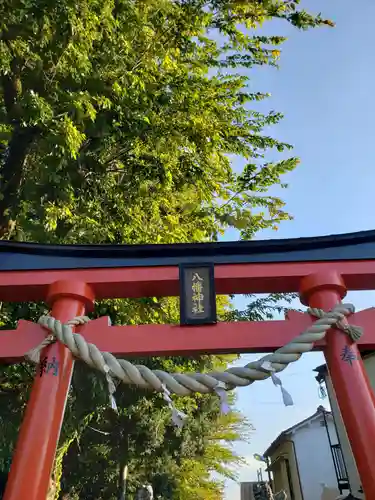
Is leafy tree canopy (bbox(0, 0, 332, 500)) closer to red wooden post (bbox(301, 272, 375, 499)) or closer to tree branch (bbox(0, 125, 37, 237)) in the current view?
tree branch (bbox(0, 125, 37, 237))

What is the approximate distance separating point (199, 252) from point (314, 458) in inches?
609

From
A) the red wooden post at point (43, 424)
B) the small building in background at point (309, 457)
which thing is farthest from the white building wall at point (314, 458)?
the red wooden post at point (43, 424)

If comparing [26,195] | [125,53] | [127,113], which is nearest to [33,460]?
[26,195]

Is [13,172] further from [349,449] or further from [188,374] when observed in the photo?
[349,449]

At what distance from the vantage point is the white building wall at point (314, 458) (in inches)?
588

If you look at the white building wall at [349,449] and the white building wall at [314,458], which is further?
the white building wall at [314,458]

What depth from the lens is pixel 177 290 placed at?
12.0ft

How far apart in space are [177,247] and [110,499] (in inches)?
662

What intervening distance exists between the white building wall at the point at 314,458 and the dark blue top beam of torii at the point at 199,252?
14.0 m

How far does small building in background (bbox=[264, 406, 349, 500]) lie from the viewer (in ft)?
49.1

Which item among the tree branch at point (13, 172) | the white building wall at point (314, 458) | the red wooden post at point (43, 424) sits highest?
the tree branch at point (13, 172)

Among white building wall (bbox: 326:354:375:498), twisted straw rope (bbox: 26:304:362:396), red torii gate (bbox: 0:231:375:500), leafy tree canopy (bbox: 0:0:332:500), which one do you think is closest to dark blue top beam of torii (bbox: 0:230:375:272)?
red torii gate (bbox: 0:231:375:500)

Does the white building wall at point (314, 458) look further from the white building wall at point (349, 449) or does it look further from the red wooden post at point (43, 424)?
the red wooden post at point (43, 424)

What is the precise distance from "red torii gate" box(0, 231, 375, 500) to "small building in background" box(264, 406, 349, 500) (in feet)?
42.1
